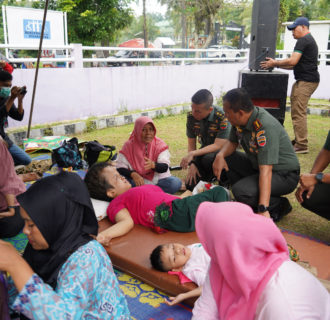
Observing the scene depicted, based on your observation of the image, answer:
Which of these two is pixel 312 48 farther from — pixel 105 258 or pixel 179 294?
pixel 105 258

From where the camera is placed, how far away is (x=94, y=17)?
15086 mm

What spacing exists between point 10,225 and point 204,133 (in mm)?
2327

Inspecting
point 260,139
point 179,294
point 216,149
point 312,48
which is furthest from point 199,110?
point 312,48

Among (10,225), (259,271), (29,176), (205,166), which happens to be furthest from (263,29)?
(259,271)

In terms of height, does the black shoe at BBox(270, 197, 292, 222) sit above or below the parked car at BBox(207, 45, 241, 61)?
below

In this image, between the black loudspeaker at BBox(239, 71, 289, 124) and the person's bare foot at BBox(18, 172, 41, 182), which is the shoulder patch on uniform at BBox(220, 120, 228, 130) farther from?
the person's bare foot at BBox(18, 172, 41, 182)

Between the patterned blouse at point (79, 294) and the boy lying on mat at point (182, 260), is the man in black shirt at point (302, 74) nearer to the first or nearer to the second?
the boy lying on mat at point (182, 260)

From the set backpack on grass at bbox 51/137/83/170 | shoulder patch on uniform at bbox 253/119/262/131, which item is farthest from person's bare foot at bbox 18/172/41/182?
shoulder patch on uniform at bbox 253/119/262/131

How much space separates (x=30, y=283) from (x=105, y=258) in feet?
1.21

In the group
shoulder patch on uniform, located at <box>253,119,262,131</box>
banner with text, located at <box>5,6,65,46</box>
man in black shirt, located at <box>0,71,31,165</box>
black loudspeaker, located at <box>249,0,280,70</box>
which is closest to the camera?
shoulder patch on uniform, located at <box>253,119,262,131</box>

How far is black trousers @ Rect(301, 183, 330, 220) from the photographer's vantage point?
112 inches

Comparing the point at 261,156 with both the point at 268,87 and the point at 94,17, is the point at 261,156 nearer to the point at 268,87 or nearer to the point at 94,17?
the point at 268,87

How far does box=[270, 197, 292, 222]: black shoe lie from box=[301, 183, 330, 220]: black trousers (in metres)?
0.37

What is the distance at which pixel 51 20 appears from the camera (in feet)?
42.8
